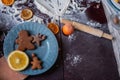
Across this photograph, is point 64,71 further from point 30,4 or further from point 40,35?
point 30,4

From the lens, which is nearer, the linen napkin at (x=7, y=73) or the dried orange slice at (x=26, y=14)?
the linen napkin at (x=7, y=73)

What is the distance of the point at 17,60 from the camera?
951 mm

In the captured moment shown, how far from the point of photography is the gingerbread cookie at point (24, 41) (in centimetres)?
100

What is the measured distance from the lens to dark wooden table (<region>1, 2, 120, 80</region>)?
1038 millimetres

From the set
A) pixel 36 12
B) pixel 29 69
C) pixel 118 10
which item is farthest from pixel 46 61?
pixel 118 10

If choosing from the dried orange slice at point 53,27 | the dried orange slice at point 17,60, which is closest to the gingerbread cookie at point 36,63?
the dried orange slice at point 17,60

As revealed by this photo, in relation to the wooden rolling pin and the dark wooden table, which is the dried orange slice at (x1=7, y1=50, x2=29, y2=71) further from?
the wooden rolling pin

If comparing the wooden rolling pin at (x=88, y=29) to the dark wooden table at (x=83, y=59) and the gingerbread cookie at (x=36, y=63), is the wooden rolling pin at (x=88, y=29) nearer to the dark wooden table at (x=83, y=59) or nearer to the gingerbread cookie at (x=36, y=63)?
the dark wooden table at (x=83, y=59)

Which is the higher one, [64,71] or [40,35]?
[40,35]

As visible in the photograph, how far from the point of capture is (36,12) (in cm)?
110

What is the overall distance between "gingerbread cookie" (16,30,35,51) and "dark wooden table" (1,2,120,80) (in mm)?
114

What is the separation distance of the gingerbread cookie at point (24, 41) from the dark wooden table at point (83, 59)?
114 mm

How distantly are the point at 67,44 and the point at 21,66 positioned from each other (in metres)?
0.22

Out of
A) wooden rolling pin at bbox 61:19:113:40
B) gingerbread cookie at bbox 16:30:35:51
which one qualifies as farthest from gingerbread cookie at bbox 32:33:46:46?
wooden rolling pin at bbox 61:19:113:40
